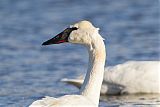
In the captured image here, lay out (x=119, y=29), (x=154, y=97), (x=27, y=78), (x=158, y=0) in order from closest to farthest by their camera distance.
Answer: (x=154, y=97) → (x=27, y=78) → (x=119, y=29) → (x=158, y=0)

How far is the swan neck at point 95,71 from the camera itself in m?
8.74

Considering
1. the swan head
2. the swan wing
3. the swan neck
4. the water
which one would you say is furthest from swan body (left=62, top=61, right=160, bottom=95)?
the swan neck

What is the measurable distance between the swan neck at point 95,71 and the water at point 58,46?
61.8 inches

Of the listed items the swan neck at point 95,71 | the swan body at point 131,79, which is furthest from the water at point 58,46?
the swan neck at point 95,71

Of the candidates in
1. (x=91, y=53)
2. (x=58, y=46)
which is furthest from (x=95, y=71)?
(x=58, y=46)

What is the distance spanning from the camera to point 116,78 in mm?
11766

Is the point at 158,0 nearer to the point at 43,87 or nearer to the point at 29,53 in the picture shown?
the point at 29,53

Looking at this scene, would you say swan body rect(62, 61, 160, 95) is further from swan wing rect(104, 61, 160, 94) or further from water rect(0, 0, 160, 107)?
water rect(0, 0, 160, 107)

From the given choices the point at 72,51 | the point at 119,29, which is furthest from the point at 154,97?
the point at 119,29

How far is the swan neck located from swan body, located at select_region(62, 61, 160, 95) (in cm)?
256

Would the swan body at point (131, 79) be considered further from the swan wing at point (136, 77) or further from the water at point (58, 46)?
the water at point (58, 46)

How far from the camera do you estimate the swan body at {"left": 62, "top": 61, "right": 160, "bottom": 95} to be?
11578 millimetres

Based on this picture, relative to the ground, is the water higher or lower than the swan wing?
higher

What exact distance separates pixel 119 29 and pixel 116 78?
6.09 m
